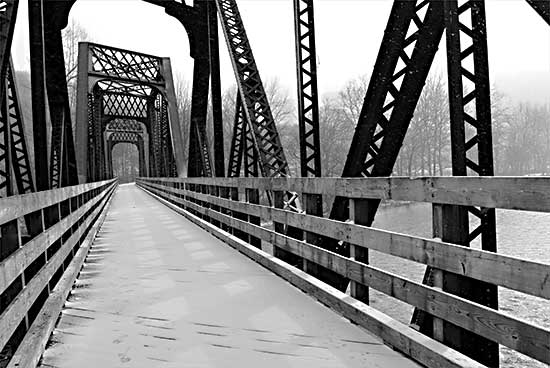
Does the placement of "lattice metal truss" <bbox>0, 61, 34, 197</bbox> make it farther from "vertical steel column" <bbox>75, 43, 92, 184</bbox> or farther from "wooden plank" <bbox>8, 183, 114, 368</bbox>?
"vertical steel column" <bbox>75, 43, 92, 184</bbox>

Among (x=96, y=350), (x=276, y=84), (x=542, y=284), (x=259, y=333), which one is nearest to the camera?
(x=542, y=284)

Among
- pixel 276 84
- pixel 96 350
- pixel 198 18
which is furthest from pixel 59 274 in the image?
pixel 276 84

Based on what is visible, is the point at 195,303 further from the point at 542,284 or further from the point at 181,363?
the point at 542,284

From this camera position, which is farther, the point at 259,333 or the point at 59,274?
the point at 59,274

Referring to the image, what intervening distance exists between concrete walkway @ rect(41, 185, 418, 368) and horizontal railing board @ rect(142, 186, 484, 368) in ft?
0.21

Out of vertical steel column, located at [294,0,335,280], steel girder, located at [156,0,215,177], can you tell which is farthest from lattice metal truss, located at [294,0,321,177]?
steel girder, located at [156,0,215,177]

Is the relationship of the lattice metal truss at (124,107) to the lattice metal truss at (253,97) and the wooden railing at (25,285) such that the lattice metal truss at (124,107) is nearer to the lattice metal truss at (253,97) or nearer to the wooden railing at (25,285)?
the lattice metal truss at (253,97)

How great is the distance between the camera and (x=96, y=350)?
2.91m

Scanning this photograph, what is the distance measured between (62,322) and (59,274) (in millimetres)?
1067

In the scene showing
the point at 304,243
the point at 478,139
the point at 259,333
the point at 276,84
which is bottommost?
the point at 259,333

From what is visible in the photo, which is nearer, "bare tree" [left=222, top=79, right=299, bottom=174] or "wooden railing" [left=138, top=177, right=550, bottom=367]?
"wooden railing" [left=138, top=177, right=550, bottom=367]

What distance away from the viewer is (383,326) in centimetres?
287

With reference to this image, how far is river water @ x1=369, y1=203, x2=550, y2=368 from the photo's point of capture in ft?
30.6

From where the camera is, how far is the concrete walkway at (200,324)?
2.74 metres
